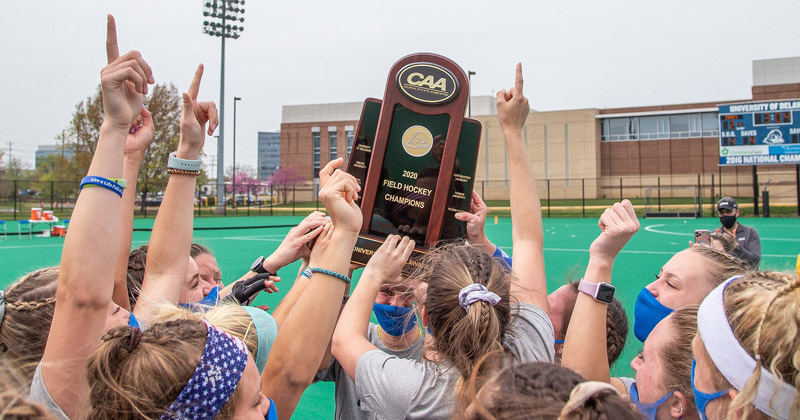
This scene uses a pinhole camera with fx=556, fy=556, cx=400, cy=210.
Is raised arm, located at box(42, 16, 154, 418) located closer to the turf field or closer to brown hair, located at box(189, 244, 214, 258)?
brown hair, located at box(189, 244, 214, 258)

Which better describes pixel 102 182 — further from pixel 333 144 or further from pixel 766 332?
pixel 333 144

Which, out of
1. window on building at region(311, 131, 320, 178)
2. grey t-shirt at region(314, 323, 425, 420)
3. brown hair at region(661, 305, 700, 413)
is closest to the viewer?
brown hair at region(661, 305, 700, 413)

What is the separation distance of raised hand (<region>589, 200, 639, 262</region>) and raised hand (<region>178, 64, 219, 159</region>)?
1746 mm

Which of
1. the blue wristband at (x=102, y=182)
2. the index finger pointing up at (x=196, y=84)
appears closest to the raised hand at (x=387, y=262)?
the blue wristband at (x=102, y=182)

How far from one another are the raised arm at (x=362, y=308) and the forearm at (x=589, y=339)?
69 centimetres

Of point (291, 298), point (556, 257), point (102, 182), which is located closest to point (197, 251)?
point (291, 298)

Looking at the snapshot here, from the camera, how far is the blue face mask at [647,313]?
2570 mm

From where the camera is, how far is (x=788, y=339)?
1.35m

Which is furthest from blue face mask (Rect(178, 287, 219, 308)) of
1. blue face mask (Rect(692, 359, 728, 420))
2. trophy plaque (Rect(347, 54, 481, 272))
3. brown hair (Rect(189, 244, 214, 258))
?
blue face mask (Rect(692, 359, 728, 420))

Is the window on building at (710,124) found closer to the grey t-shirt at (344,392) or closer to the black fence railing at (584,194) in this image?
the black fence railing at (584,194)

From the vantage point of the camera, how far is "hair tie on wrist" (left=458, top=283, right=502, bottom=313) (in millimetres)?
1785

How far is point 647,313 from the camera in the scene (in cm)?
263

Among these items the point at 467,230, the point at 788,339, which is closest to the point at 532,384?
the point at 788,339

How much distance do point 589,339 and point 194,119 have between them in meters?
1.91
